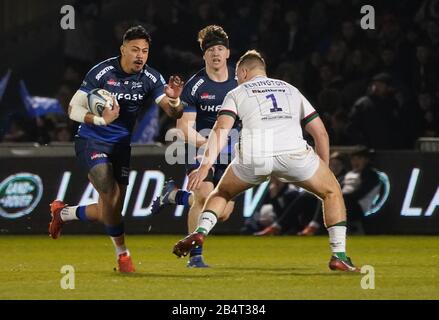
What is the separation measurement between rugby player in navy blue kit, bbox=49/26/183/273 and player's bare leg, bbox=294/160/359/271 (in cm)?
162

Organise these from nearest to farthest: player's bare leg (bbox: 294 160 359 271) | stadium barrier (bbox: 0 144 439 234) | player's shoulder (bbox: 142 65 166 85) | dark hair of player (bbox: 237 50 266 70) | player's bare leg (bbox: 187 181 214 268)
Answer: player's bare leg (bbox: 294 160 359 271)
dark hair of player (bbox: 237 50 266 70)
player's shoulder (bbox: 142 65 166 85)
player's bare leg (bbox: 187 181 214 268)
stadium barrier (bbox: 0 144 439 234)

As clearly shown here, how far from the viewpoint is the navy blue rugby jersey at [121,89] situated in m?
12.7

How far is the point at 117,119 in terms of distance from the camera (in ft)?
42.3

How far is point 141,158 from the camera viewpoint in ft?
61.0

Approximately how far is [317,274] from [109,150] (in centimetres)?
240

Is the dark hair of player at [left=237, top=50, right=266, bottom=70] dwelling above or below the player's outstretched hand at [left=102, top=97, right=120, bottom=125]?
above

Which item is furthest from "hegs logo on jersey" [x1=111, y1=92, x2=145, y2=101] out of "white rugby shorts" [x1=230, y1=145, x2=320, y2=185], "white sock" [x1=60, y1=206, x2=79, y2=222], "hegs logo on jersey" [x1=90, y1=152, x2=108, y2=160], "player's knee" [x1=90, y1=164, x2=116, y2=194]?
"white rugby shorts" [x1=230, y1=145, x2=320, y2=185]

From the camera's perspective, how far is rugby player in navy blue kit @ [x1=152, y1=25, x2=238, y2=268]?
528 inches

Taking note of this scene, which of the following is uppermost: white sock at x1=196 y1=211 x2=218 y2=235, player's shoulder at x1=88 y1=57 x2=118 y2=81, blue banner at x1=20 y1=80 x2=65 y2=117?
player's shoulder at x1=88 y1=57 x2=118 y2=81

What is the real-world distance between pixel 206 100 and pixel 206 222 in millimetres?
2188

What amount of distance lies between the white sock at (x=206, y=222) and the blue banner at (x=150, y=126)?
908 cm

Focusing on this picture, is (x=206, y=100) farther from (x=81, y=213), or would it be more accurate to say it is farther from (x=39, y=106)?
(x=39, y=106)

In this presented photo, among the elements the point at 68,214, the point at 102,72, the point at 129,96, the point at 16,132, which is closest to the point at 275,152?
the point at 129,96

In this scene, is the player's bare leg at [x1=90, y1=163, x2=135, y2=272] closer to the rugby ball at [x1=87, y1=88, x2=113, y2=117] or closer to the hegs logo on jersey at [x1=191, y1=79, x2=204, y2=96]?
the rugby ball at [x1=87, y1=88, x2=113, y2=117]
